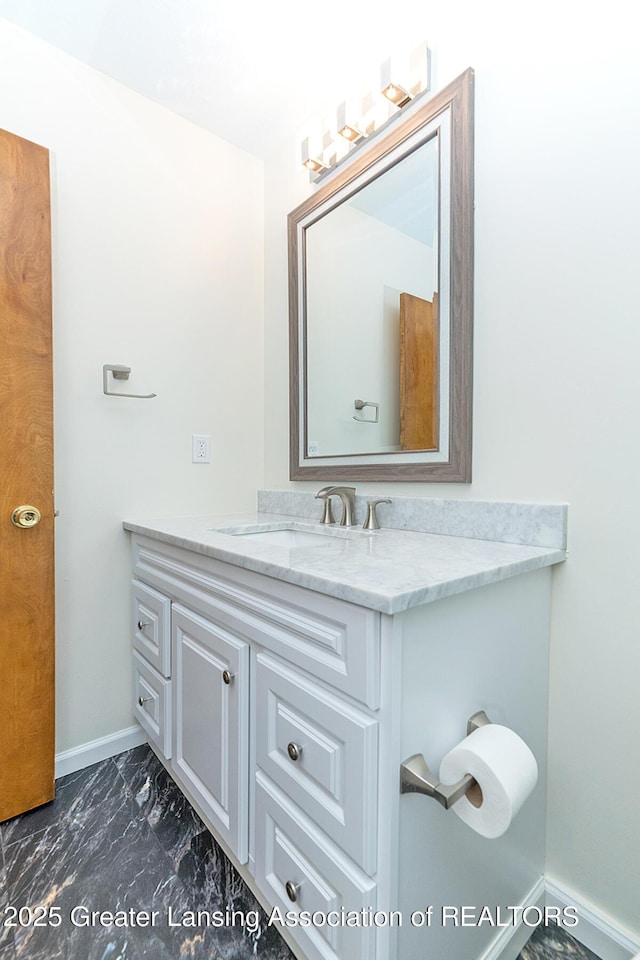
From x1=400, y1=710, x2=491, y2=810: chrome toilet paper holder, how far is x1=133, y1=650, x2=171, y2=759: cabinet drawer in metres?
0.88

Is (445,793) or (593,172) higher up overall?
(593,172)

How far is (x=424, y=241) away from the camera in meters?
1.26

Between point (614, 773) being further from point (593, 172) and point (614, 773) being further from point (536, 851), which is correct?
point (593, 172)

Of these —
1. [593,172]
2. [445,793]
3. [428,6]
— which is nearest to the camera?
[445,793]

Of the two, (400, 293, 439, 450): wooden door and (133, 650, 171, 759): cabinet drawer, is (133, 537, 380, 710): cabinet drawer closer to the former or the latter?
(133, 650, 171, 759): cabinet drawer

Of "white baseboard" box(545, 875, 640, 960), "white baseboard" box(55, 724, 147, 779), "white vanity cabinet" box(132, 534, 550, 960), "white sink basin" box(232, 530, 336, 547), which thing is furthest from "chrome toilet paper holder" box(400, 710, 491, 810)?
"white baseboard" box(55, 724, 147, 779)

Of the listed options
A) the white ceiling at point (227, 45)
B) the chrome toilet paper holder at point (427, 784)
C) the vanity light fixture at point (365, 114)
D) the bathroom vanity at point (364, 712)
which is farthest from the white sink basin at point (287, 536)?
the white ceiling at point (227, 45)

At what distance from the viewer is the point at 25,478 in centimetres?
129

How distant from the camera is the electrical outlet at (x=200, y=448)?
176 centimetres

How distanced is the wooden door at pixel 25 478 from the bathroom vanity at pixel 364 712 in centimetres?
47

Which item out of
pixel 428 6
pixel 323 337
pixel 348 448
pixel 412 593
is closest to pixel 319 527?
pixel 348 448

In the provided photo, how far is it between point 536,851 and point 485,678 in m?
0.53

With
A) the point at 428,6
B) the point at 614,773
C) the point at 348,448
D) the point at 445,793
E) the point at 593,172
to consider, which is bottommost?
the point at 614,773

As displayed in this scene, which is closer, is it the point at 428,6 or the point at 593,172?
the point at 593,172
